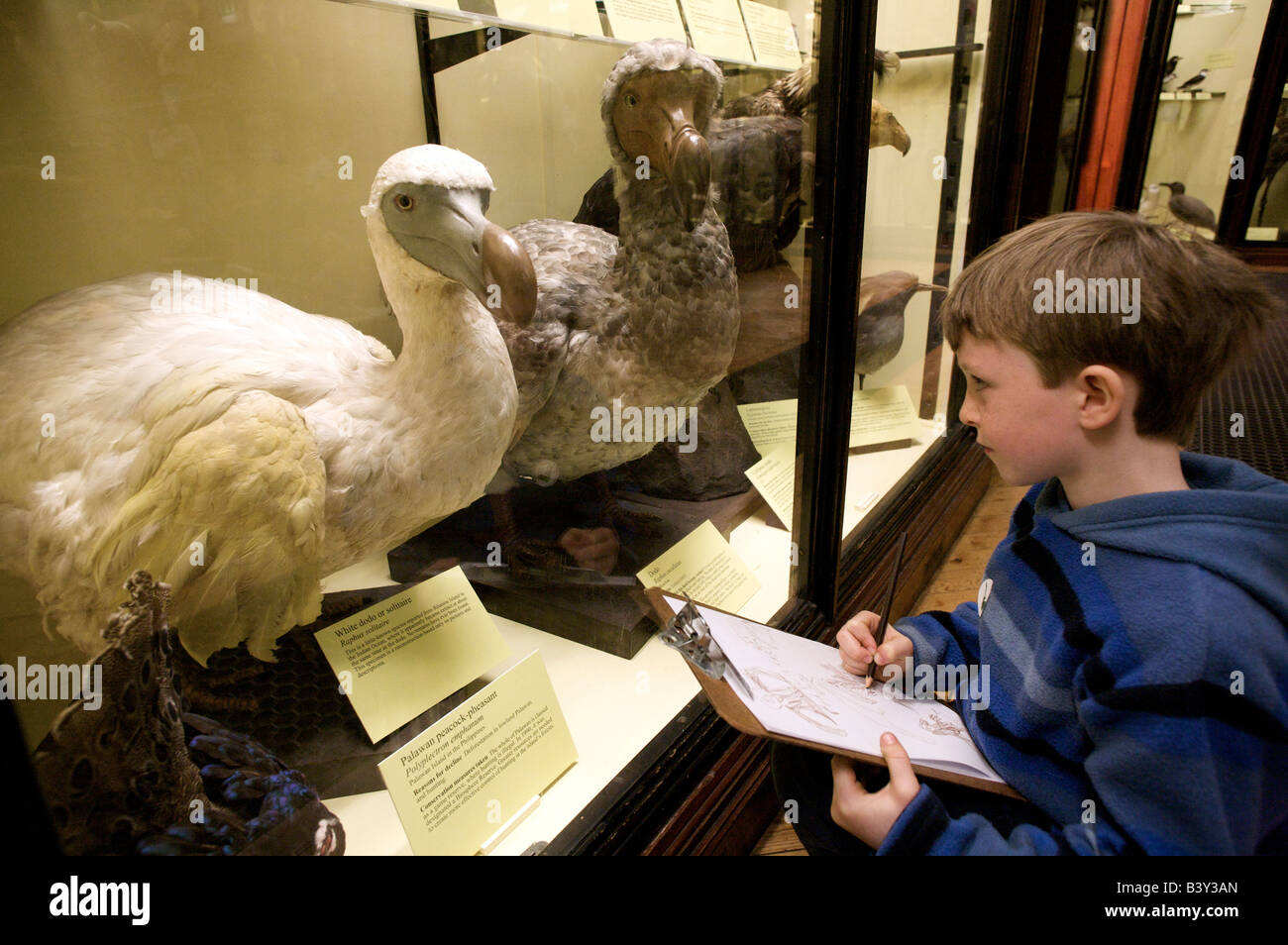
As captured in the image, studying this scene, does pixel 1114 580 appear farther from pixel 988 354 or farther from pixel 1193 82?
pixel 1193 82

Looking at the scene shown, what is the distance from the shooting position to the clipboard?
2.26 ft

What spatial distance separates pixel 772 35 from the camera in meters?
1.43

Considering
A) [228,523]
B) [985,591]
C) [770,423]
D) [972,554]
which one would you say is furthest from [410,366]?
[972,554]

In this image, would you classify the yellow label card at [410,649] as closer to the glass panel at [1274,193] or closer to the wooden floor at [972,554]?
the wooden floor at [972,554]

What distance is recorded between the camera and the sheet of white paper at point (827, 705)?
735mm

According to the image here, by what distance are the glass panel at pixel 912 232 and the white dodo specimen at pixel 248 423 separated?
127cm

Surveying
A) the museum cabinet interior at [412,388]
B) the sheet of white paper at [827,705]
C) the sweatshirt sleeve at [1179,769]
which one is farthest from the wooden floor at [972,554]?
the sweatshirt sleeve at [1179,769]

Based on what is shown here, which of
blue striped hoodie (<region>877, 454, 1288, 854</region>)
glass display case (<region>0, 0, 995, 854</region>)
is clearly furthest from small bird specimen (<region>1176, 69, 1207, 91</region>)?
blue striped hoodie (<region>877, 454, 1288, 854</region>)

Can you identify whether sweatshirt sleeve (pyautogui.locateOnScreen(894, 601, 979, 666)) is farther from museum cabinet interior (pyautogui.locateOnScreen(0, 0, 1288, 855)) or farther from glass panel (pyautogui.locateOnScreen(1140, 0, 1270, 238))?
glass panel (pyautogui.locateOnScreen(1140, 0, 1270, 238))

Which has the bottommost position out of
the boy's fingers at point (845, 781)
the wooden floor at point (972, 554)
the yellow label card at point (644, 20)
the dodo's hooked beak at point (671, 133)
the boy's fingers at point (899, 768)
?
the wooden floor at point (972, 554)

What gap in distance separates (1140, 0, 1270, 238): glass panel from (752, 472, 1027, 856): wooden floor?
58.0 inches

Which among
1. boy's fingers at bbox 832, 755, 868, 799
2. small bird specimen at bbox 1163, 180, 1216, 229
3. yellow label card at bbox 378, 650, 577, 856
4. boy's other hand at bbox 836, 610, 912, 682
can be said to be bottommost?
yellow label card at bbox 378, 650, 577, 856

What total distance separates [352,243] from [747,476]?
3.32 ft
